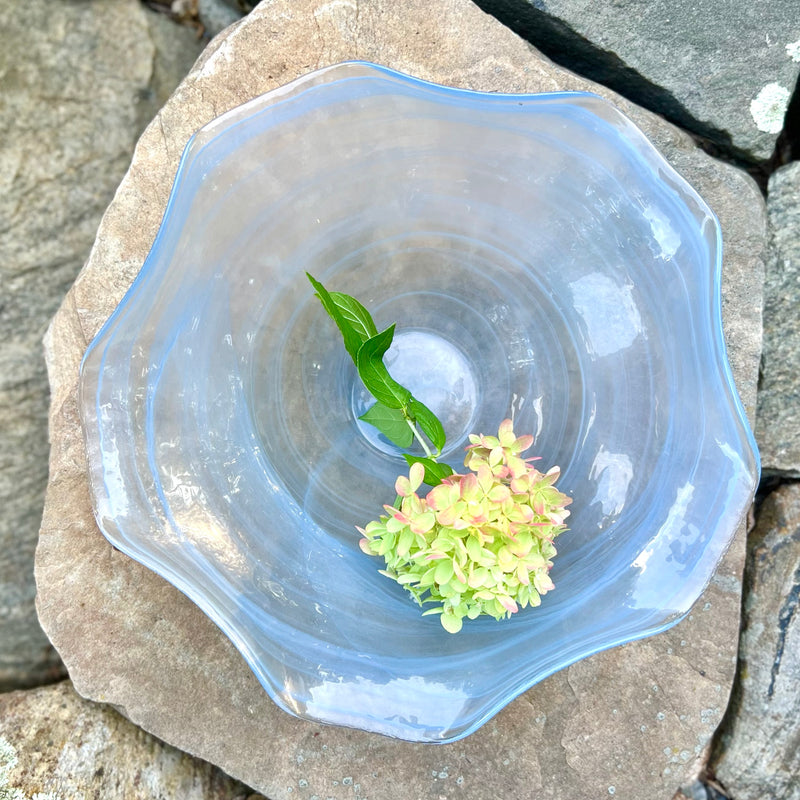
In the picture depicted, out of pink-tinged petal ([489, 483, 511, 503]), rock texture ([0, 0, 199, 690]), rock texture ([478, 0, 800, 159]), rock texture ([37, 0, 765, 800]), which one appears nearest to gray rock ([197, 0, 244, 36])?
rock texture ([0, 0, 199, 690])

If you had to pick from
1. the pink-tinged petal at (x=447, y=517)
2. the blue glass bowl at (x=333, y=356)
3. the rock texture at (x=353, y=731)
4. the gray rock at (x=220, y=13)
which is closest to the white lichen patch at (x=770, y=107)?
the rock texture at (x=353, y=731)

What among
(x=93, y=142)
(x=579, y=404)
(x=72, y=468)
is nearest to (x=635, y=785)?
(x=579, y=404)

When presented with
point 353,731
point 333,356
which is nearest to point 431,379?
point 333,356

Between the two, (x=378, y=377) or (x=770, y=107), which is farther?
(x=770, y=107)

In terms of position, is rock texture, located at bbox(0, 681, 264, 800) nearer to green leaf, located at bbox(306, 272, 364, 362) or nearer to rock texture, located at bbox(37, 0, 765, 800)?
rock texture, located at bbox(37, 0, 765, 800)

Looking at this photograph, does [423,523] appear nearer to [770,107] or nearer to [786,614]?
[786,614]

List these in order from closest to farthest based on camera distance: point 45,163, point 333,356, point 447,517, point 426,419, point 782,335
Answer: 1. point 447,517
2. point 426,419
3. point 333,356
4. point 782,335
5. point 45,163

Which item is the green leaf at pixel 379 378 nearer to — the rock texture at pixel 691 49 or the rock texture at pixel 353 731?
the rock texture at pixel 353 731
